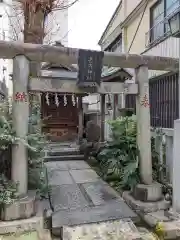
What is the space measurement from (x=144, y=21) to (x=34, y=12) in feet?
17.3

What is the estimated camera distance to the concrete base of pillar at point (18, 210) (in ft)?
15.6

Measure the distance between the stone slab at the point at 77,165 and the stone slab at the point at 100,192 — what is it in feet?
6.05

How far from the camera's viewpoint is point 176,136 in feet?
17.5

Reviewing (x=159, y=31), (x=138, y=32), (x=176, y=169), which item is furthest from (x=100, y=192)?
(x=138, y=32)

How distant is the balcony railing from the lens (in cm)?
772

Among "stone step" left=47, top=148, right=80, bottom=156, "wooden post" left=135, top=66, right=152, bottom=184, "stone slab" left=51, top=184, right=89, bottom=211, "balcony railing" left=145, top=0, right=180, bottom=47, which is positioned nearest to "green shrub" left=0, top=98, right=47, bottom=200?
"stone slab" left=51, top=184, right=89, bottom=211

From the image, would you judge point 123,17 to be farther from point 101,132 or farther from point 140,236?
point 140,236

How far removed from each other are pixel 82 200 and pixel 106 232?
1.52 metres

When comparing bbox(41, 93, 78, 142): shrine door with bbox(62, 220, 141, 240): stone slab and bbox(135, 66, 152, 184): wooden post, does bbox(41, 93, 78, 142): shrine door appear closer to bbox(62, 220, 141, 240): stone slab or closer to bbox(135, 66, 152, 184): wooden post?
bbox(135, 66, 152, 184): wooden post

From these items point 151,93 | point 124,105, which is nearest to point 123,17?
point 124,105

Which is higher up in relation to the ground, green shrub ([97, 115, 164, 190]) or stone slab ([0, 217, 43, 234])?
green shrub ([97, 115, 164, 190])

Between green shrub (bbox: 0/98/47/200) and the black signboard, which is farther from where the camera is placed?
the black signboard

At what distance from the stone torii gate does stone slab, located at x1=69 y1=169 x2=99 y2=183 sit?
2.44 meters

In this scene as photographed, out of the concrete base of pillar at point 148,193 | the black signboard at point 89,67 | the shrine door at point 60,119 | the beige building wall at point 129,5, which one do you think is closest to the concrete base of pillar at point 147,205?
the concrete base of pillar at point 148,193
